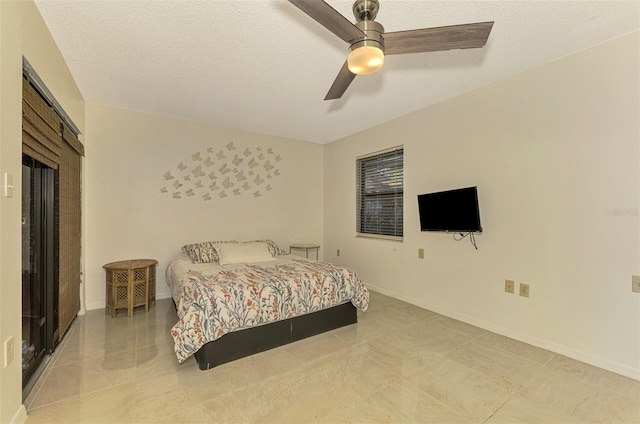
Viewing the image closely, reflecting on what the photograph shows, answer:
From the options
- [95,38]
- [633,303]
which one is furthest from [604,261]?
[95,38]

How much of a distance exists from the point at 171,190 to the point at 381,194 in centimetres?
296

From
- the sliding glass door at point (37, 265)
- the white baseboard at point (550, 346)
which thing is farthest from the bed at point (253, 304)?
the white baseboard at point (550, 346)

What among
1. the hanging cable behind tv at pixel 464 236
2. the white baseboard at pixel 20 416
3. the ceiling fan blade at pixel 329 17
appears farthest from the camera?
the hanging cable behind tv at pixel 464 236

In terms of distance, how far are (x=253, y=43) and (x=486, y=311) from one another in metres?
3.26

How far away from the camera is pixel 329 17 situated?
139 cm

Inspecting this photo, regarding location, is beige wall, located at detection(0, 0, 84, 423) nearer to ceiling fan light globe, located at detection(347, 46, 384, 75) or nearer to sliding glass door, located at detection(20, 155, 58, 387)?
sliding glass door, located at detection(20, 155, 58, 387)

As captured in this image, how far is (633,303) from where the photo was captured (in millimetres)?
2104

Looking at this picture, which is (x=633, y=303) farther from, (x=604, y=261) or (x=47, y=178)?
(x=47, y=178)

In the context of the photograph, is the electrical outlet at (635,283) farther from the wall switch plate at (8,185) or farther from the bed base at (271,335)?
the wall switch plate at (8,185)

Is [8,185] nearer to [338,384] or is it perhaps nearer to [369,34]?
[369,34]

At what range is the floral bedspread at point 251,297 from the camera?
2.17 meters

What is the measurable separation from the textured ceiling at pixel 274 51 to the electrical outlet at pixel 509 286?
1.96 m

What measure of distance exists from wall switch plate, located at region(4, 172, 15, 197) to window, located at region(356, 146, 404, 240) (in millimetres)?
3629

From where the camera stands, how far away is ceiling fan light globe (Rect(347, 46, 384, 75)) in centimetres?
143
